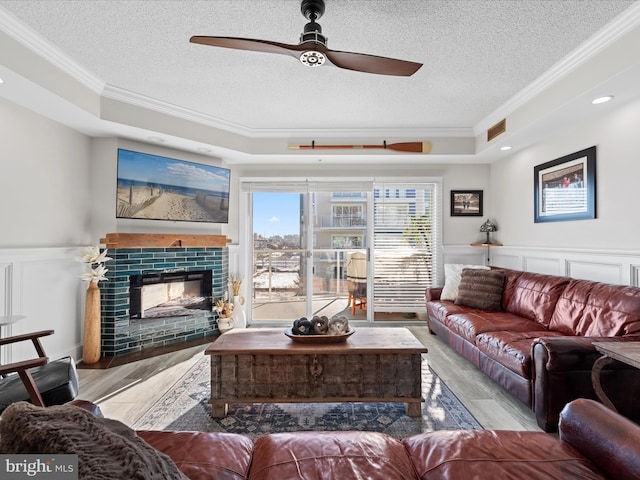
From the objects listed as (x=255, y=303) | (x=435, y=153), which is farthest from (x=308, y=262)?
(x=435, y=153)

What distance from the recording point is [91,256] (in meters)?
3.18

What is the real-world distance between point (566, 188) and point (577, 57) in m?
1.26

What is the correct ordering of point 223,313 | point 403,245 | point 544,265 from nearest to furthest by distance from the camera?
point 544,265 < point 223,313 < point 403,245

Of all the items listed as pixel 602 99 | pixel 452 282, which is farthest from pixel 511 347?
pixel 602 99

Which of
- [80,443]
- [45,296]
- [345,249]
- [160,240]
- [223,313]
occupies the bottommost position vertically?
[223,313]

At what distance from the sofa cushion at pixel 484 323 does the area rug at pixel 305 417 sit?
0.62 meters

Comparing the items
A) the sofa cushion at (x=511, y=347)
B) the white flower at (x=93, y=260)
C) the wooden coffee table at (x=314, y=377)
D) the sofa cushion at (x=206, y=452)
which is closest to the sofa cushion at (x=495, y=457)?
the sofa cushion at (x=206, y=452)

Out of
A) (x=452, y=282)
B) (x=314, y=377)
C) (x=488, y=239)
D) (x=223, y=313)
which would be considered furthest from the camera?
(x=488, y=239)

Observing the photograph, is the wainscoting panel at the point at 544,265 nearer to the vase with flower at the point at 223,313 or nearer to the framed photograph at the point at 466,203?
the framed photograph at the point at 466,203

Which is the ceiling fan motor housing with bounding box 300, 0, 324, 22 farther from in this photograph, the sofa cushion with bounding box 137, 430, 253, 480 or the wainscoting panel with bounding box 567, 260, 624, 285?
the wainscoting panel with bounding box 567, 260, 624, 285

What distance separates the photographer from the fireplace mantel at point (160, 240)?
3.39m

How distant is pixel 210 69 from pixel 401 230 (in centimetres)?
319

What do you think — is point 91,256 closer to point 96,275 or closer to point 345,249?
point 96,275

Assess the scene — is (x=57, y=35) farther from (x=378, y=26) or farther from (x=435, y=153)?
(x=435, y=153)
